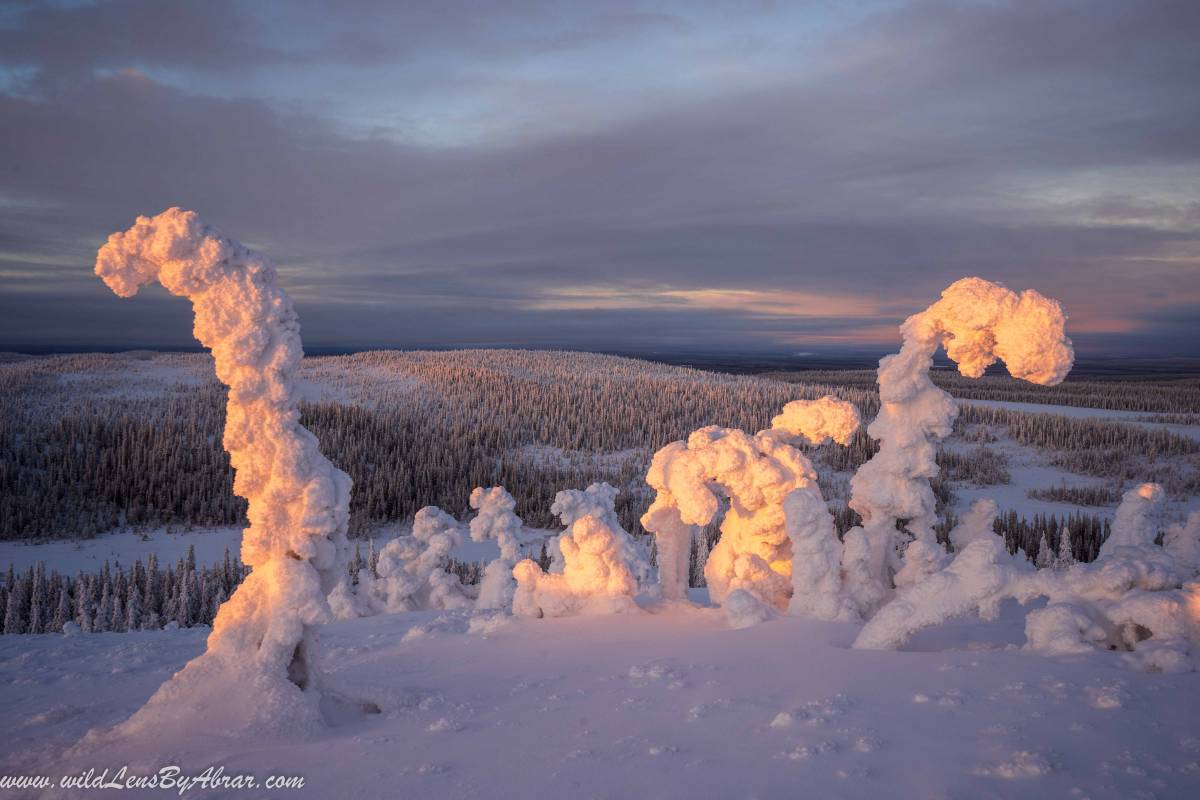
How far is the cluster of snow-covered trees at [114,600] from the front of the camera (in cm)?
822

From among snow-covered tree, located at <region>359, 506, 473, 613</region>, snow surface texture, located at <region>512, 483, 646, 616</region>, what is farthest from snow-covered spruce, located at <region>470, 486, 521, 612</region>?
snow surface texture, located at <region>512, 483, 646, 616</region>

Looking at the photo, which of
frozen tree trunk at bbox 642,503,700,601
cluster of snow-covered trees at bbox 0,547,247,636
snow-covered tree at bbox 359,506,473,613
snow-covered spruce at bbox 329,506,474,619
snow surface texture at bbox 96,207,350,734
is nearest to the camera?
snow surface texture at bbox 96,207,350,734

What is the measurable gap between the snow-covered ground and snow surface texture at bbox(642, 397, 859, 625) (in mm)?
876

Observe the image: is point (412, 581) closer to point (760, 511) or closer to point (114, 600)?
point (114, 600)

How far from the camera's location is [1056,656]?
14.0 feet

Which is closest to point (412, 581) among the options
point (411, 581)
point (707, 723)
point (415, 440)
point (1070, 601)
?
point (411, 581)

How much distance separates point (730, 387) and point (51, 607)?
83.1 feet

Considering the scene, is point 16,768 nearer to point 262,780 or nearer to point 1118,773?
point 262,780

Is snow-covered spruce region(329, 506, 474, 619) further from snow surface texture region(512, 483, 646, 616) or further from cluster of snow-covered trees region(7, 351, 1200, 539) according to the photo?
cluster of snow-covered trees region(7, 351, 1200, 539)

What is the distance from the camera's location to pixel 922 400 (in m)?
6.39

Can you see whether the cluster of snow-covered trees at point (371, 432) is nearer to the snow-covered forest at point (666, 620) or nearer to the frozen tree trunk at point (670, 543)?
the snow-covered forest at point (666, 620)

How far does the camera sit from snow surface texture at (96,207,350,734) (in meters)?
4.15

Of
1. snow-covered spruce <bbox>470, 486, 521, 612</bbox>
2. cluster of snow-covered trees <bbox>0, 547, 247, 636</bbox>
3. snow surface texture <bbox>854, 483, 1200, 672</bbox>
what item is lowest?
cluster of snow-covered trees <bbox>0, 547, 247, 636</bbox>

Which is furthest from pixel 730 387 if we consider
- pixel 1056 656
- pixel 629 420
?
pixel 1056 656
